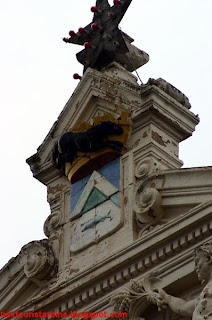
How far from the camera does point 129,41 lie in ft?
72.6

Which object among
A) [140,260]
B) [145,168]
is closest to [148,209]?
[140,260]

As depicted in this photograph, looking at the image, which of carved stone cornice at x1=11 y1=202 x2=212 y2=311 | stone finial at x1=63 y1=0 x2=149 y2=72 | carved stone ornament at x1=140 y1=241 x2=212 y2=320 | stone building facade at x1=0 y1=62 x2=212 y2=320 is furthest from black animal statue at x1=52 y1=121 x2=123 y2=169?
carved stone ornament at x1=140 y1=241 x2=212 y2=320

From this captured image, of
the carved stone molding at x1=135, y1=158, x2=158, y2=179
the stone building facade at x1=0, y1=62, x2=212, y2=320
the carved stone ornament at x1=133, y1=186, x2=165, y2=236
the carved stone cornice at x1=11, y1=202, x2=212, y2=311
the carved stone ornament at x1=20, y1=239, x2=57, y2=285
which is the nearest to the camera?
the carved stone cornice at x1=11, y1=202, x2=212, y2=311

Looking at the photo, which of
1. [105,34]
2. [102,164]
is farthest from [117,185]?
[105,34]

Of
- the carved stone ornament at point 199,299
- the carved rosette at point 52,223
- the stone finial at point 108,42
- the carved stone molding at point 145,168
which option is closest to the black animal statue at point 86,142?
the carved stone molding at point 145,168

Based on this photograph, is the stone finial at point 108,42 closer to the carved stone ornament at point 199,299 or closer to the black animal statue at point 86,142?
the black animal statue at point 86,142

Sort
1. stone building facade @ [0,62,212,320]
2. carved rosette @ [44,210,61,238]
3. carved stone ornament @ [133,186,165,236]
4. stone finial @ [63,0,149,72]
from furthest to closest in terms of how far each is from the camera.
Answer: stone finial @ [63,0,149,72] → carved rosette @ [44,210,61,238] → carved stone ornament @ [133,186,165,236] → stone building facade @ [0,62,212,320]

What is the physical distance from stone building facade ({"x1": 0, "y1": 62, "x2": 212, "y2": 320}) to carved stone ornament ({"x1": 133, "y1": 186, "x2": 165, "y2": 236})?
0.01m

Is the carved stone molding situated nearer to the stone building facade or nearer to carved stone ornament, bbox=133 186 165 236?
the stone building facade

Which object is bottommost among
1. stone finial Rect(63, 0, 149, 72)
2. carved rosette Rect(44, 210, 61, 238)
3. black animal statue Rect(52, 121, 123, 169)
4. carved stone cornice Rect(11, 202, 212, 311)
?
carved stone cornice Rect(11, 202, 212, 311)

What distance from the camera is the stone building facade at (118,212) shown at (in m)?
19.1

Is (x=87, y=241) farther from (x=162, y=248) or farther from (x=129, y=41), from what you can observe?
(x=129, y=41)

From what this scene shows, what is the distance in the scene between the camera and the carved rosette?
21.0 metres

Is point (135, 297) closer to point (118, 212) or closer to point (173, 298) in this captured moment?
point (173, 298)
